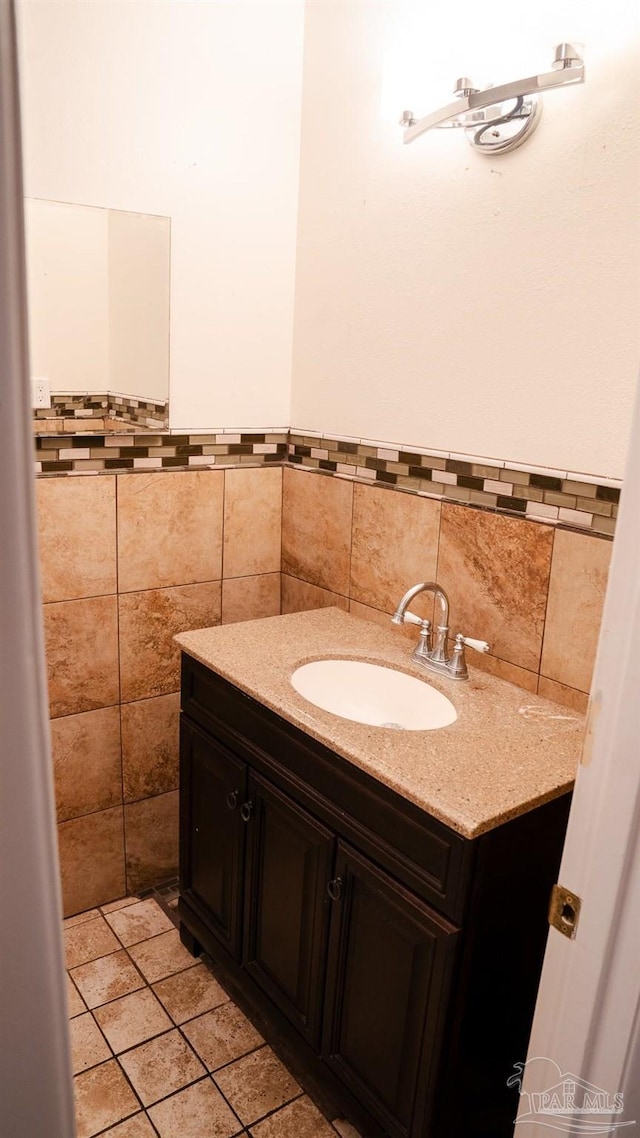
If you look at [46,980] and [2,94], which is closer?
[2,94]

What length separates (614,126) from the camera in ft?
4.53

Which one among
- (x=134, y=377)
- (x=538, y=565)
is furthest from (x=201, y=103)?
(x=538, y=565)

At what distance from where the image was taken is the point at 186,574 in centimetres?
222

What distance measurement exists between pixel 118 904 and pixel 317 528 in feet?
4.13

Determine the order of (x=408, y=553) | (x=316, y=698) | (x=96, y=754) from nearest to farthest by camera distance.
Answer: (x=316, y=698), (x=408, y=553), (x=96, y=754)

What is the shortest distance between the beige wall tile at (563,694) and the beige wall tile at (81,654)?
1.15 meters

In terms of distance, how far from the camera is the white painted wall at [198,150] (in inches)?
70.7

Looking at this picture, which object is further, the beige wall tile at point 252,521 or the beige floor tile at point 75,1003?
the beige wall tile at point 252,521

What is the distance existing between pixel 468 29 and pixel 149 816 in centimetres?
215

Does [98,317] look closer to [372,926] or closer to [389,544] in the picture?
[389,544]

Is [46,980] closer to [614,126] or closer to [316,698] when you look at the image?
[316,698]

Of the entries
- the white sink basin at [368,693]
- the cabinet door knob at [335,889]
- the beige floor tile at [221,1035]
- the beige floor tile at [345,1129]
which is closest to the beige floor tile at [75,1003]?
the beige floor tile at [221,1035]

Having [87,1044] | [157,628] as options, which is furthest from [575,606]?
[87,1044]

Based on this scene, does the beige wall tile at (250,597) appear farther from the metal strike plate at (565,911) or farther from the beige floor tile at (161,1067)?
the metal strike plate at (565,911)
